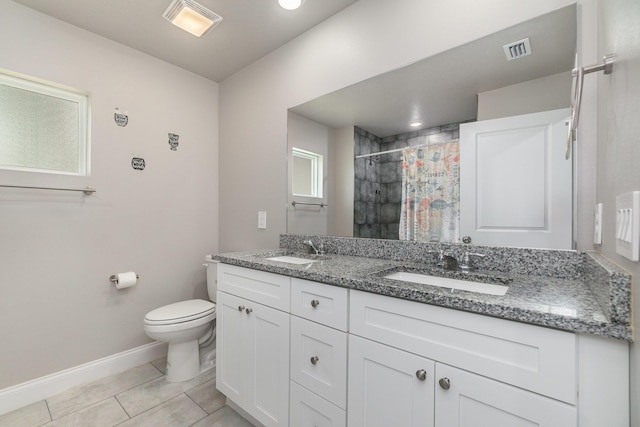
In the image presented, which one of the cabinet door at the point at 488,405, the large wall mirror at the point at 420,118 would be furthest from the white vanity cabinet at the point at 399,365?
the large wall mirror at the point at 420,118

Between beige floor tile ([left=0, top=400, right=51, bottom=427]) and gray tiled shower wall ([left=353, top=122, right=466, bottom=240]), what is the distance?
2.05 meters

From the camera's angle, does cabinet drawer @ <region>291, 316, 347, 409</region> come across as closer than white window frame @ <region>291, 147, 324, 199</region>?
Yes

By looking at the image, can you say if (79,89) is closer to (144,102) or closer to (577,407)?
(144,102)

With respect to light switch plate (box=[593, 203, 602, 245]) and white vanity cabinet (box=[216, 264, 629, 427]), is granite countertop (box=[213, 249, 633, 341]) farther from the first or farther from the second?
light switch plate (box=[593, 203, 602, 245])

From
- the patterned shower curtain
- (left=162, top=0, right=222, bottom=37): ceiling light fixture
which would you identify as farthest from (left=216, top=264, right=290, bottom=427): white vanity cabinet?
(left=162, top=0, right=222, bottom=37): ceiling light fixture

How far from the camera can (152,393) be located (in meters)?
1.79

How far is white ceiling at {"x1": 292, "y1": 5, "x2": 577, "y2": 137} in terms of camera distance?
1.14 m

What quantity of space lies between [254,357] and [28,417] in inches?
54.3

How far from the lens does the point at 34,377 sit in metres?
1.74

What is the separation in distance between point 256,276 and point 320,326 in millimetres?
457

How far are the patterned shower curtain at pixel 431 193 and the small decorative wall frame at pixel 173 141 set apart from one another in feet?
6.24

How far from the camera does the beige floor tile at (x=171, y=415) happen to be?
152cm

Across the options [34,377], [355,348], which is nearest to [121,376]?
[34,377]

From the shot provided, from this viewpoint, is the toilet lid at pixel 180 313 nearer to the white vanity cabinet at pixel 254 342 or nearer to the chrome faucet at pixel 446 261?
the white vanity cabinet at pixel 254 342
